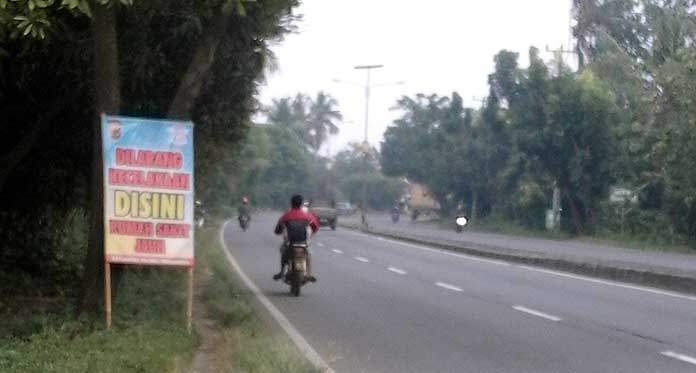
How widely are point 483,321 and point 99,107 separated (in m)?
5.94

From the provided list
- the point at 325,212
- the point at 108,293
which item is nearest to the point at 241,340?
the point at 108,293

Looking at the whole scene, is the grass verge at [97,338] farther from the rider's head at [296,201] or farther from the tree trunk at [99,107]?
the rider's head at [296,201]

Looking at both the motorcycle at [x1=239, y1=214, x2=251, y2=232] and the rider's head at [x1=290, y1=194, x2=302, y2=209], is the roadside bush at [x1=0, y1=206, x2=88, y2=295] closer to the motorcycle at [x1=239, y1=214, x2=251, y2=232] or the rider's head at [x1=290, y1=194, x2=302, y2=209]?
the rider's head at [x1=290, y1=194, x2=302, y2=209]

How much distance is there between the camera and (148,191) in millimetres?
10930

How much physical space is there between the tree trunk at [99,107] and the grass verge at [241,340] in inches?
57.5

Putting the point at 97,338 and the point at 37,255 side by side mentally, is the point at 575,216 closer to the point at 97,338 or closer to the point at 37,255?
the point at 37,255

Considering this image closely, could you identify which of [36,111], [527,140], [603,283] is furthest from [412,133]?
[36,111]

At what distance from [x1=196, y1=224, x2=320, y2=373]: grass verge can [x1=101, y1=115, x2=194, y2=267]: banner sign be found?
1.11 metres

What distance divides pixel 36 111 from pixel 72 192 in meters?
2.75

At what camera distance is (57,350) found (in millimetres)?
9445

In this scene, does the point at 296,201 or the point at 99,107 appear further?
the point at 296,201

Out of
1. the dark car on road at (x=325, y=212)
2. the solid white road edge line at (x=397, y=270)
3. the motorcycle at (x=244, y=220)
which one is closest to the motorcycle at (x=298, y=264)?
the solid white road edge line at (x=397, y=270)

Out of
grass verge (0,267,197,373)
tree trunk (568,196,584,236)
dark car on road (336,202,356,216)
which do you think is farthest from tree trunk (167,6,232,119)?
Answer: dark car on road (336,202,356,216)

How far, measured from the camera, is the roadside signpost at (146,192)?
1073cm
